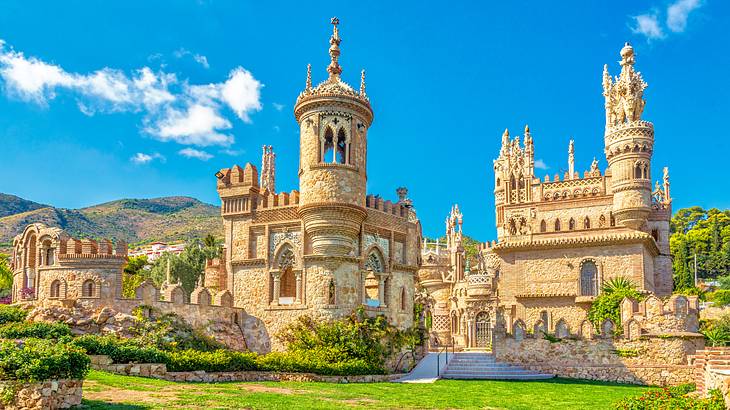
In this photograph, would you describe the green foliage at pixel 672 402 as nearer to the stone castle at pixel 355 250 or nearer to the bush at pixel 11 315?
the stone castle at pixel 355 250

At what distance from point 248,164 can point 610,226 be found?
26.5 m

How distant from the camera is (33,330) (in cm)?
2209

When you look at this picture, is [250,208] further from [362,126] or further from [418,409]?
[418,409]

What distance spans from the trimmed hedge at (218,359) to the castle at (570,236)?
38.3ft

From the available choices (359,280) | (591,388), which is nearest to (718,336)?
(591,388)

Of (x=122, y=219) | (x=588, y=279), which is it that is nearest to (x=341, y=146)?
(x=588, y=279)

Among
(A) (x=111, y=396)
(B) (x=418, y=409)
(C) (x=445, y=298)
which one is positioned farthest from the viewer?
(C) (x=445, y=298)

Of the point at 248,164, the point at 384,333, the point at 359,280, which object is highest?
the point at 248,164

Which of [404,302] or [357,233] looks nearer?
[357,233]

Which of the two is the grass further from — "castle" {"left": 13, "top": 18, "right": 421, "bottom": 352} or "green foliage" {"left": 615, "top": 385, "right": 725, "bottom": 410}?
"castle" {"left": 13, "top": 18, "right": 421, "bottom": 352}

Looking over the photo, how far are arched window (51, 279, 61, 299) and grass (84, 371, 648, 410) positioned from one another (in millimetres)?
15887

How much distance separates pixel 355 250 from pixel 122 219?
141067 mm

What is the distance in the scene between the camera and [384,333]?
2891cm

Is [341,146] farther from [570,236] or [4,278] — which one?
[4,278]
